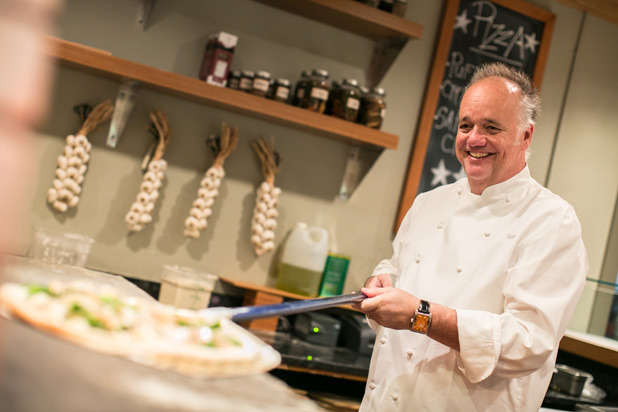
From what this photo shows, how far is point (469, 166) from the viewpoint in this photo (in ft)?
5.97

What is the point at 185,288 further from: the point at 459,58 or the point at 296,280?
the point at 459,58

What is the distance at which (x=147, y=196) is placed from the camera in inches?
101

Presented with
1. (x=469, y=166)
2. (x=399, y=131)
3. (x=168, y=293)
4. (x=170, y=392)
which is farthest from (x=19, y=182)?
(x=399, y=131)

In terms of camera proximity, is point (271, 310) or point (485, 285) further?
point (485, 285)

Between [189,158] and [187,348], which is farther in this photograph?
[189,158]

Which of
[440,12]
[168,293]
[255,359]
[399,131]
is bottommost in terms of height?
[168,293]

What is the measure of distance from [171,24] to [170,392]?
2183 millimetres

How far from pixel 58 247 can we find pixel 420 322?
142 centimetres

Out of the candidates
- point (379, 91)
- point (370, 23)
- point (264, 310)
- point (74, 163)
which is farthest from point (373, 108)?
point (264, 310)

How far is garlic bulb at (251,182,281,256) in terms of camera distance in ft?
9.04

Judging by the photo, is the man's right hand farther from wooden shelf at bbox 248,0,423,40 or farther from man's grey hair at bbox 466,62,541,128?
wooden shelf at bbox 248,0,423,40

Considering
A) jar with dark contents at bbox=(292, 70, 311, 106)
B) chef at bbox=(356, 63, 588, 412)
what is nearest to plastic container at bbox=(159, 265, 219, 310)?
chef at bbox=(356, 63, 588, 412)

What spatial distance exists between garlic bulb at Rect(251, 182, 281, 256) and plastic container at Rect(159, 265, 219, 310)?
0.39 m

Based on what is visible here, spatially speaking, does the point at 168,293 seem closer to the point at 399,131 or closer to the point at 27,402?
the point at 399,131
